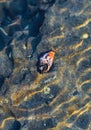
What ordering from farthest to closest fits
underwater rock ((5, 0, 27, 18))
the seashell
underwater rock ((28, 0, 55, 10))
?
underwater rock ((5, 0, 27, 18)) < underwater rock ((28, 0, 55, 10)) < the seashell

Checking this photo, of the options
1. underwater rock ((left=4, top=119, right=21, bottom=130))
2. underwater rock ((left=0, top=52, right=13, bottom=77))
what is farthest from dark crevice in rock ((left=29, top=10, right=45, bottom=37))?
underwater rock ((left=4, top=119, right=21, bottom=130))

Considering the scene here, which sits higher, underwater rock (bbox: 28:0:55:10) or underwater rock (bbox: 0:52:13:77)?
underwater rock (bbox: 28:0:55:10)

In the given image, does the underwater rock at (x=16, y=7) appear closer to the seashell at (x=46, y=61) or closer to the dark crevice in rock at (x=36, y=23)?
the dark crevice in rock at (x=36, y=23)

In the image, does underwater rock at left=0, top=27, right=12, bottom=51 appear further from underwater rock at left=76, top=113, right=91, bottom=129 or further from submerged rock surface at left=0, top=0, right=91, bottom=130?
underwater rock at left=76, top=113, right=91, bottom=129

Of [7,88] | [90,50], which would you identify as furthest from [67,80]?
[7,88]

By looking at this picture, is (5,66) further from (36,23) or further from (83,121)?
(83,121)

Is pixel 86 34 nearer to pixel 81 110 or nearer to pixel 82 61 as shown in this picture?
pixel 82 61

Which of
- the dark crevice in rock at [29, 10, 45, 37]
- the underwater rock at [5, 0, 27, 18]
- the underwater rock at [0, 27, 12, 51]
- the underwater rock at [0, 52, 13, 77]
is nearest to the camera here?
the underwater rock at [0, 52, 13, 77]

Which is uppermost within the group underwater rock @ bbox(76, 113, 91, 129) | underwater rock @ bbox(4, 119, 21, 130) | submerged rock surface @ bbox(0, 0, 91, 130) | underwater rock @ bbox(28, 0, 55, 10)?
underwater rock @ bbox(28, 0, 55, 10)
